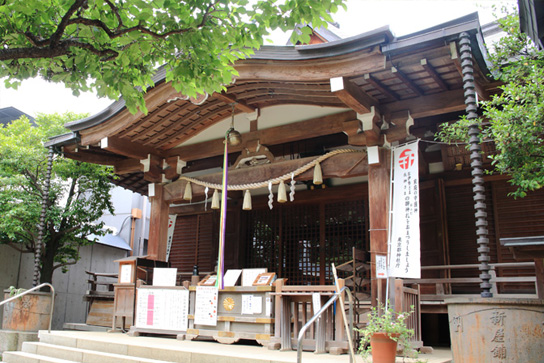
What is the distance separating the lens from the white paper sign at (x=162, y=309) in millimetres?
9109

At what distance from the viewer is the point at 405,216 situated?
25.0ft

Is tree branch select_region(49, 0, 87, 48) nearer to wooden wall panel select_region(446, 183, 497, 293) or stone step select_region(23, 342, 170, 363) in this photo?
stone step select_region(23, 342, 170, 363)

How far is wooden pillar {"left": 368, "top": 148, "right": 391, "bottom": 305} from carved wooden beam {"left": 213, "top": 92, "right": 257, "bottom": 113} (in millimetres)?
2890

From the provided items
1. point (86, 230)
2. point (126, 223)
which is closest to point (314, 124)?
point (86, 230)

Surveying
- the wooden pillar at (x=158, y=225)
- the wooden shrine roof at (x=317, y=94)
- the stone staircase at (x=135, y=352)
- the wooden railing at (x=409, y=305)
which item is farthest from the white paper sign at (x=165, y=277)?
the wooden railing at (x=409, y=305)

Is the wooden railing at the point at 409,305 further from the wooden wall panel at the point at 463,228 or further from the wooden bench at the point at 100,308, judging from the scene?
the wooden bench at the point at 100,308

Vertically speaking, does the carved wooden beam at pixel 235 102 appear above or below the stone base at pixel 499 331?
above

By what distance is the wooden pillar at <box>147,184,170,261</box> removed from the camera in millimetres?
11211

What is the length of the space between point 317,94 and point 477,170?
3.53 meters

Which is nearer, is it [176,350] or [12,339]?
[176,350]

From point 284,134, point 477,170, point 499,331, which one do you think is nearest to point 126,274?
point 284,134

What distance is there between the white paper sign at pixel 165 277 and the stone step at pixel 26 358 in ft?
7.19

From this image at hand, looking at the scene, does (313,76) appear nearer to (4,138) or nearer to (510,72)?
(510,72)

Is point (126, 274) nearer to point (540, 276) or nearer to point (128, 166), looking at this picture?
point (128, 166)
